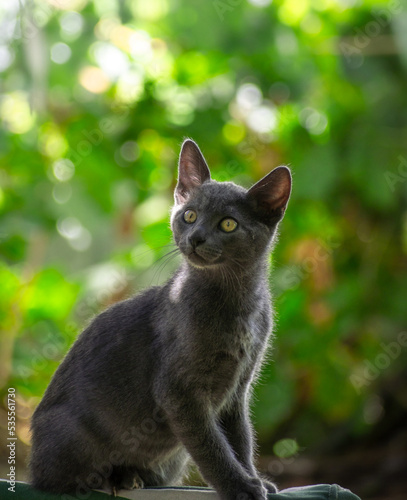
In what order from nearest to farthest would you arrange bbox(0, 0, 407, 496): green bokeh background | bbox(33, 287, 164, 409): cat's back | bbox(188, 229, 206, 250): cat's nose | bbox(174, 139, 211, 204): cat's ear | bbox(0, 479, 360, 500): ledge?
1. bbox(0, 479, 360, 500): ledge
2. bbox(188, 229, 206, 250): cat's nose
3. bbox(33, 287, 164, 409): cat's back
4. bbox(174, 139, 211, 204): cat's ear
5. bbox(0, 0, 407, 496): green bokeh background

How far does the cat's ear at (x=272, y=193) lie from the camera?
6.73 feet

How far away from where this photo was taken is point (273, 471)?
4.02m

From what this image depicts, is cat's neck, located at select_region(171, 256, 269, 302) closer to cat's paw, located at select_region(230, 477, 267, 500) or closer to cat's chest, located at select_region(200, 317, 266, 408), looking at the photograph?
cat's chest, located at select_region(200, 317, 266, 408)

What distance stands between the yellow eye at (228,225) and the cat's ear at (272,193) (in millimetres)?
118

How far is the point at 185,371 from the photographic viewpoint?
1970 millimetres

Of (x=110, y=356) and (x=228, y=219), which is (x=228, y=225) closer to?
Answer: (x=228, y=219)

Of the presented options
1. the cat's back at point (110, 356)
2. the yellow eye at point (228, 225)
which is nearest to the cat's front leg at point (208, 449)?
the cat's back at point (110, 356)

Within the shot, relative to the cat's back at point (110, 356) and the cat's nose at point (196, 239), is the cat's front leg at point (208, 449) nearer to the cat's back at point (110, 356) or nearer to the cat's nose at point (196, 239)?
the cat's back at point (110, 356)

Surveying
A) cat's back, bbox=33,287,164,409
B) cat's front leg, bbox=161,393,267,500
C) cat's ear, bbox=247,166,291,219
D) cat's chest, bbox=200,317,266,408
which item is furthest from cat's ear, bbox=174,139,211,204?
cat's front leg, bbox=161,393,267,500

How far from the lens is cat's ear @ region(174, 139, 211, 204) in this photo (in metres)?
2.21

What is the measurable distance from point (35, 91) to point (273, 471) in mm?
2571

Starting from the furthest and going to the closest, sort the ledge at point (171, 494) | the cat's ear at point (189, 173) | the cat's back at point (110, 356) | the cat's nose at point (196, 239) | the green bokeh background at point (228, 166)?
the green bokeh background at point (228, 166) < the cat's ear at point (189, 173) < the cat's back at point (110, 356) < the cat's nose at point (196, 239) < the ledge at point (171, 494)

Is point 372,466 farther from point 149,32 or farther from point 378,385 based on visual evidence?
point 149,32

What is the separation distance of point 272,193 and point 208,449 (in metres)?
0.80
